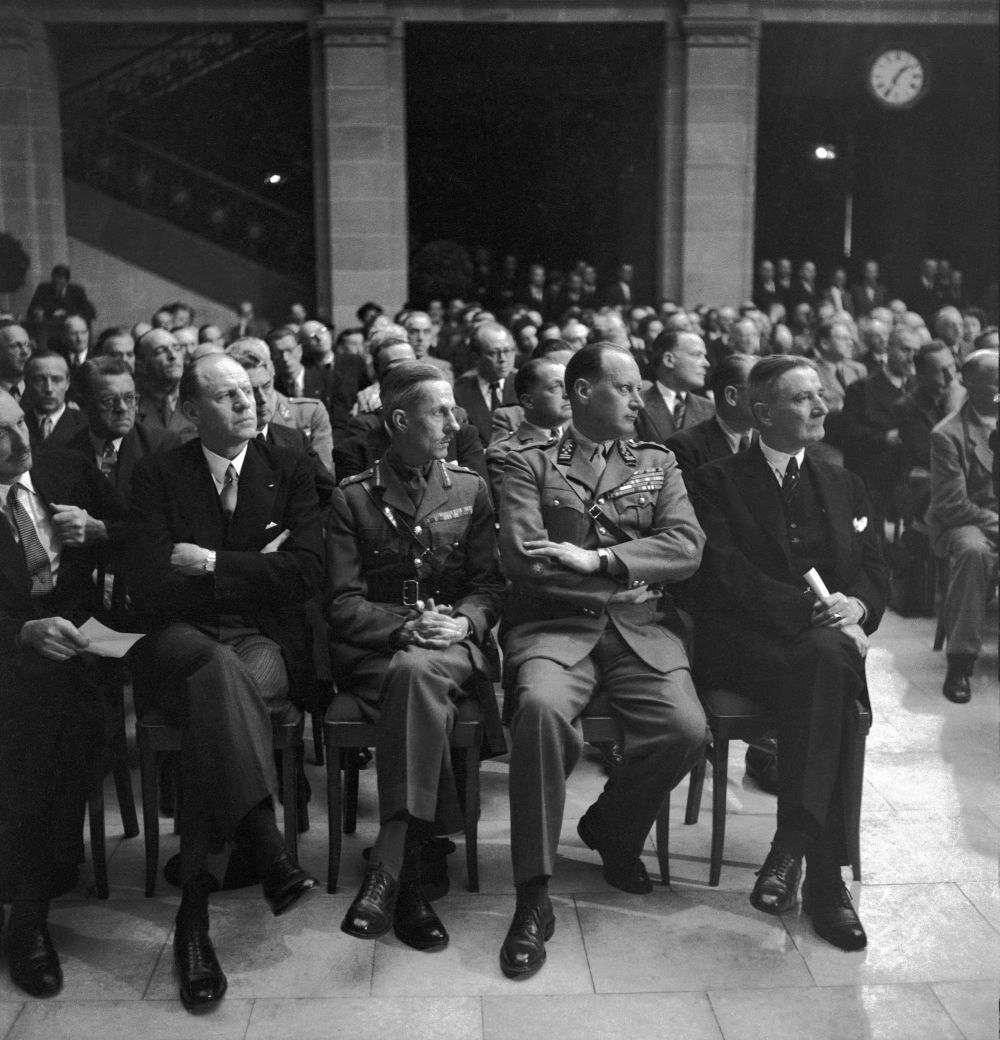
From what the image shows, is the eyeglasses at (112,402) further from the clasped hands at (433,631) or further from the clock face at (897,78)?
the clock face at (897,78)

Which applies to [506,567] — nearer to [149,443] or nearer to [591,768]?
[591,768]

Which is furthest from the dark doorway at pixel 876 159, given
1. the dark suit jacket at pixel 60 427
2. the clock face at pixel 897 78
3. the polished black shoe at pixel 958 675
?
the dark suit jacket at pixel 60 427

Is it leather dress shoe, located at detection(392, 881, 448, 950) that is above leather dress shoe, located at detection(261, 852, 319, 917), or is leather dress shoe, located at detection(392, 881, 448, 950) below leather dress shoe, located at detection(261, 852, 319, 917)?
below

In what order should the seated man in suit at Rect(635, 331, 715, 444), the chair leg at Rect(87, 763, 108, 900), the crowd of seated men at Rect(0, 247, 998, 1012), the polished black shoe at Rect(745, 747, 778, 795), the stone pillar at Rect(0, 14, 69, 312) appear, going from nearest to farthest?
the crowd of seated men at Rect(0, 247, 998, 1012) → the chair leg at Rect(87, 763, 108, 900) → the polished black shoe at Rect(745, 747, 778, 795) → the seated man in suit at Rect(635, 331, 715, 444) → the stone pillar at Rect(0, 14, 69, 312)

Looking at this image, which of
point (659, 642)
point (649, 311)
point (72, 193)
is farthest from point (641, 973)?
point (72, 193)

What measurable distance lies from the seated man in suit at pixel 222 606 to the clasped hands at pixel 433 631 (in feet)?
1.38

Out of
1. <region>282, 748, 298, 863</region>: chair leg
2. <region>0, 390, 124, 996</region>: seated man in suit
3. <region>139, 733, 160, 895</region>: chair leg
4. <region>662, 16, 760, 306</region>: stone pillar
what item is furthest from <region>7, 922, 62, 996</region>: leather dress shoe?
<region>662, 16, 760, 306</region>: stone pillar

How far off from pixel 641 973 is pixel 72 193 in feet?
49.4

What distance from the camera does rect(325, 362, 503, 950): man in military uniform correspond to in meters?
4.08

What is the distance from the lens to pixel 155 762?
4.28 m

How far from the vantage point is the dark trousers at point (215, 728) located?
157 inches

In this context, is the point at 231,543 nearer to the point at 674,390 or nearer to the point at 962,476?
the point at 674,390

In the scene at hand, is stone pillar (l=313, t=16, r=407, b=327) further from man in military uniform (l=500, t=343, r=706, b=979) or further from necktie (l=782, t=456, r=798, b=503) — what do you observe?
necktie (l=782, t=456, r=798, b=503)

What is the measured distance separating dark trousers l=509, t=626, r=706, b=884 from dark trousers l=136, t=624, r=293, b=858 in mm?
777
